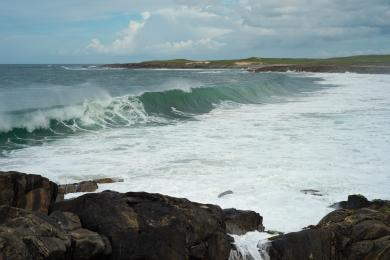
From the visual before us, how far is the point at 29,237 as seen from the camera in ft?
19.1

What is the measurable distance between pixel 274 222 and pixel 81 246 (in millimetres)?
4169

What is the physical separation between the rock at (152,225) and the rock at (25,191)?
30 cm

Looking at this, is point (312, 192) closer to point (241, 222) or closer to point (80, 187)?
point (241, 222)

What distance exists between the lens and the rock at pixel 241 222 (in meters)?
8.19

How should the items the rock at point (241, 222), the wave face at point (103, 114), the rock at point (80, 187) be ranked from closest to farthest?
the rock at point (241, 222)
the rock at point (80, 187)
the wave face at point (103, 114)

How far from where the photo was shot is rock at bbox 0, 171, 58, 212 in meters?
7.48

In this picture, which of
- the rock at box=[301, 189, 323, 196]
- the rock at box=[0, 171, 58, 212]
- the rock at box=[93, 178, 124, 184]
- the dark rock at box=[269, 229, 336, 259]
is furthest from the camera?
the rock at box=[93, 178, 124, 184]

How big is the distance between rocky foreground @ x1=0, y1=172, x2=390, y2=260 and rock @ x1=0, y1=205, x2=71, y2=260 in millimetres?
12

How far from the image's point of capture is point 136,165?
1416cm

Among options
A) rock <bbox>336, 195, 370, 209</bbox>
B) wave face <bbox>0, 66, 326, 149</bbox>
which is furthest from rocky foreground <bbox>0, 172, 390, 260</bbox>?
wave face <bbox>0, 66, 326, 149</bbox>

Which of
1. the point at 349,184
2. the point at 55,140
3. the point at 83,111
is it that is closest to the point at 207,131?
the point at 55,140

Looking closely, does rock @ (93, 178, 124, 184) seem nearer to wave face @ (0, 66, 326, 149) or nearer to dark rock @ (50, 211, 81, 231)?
dark rock @ (50, 211, 81, 231)

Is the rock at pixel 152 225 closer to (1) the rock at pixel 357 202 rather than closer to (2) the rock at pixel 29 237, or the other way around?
(2) the rock at pixel 29 237

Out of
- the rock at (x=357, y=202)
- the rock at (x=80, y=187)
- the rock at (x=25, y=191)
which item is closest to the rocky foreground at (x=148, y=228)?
the rock at (x=25, y=191)
